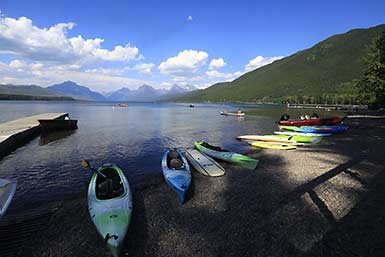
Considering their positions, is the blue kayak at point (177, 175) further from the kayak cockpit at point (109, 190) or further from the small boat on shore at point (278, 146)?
the small boat on shore at point (278, 146)

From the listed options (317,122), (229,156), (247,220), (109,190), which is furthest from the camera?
(317,122)

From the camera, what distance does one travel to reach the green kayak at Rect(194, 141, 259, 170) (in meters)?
15.0

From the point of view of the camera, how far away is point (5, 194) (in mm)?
10039

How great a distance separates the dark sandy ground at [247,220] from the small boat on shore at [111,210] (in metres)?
0.56

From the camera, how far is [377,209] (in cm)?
870

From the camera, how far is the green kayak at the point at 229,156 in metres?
15.0

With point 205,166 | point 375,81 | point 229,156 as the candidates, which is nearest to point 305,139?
point 229,156

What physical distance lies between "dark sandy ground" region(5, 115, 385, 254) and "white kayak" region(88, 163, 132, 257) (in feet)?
1.86

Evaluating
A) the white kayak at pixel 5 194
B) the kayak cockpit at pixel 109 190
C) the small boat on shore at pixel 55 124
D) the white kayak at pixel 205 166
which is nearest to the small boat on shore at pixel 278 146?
the white kayak at pixel 205 166

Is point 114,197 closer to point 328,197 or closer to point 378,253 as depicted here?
point 378,253

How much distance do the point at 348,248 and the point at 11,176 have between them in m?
20.1

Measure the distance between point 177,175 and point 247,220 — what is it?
4.69m

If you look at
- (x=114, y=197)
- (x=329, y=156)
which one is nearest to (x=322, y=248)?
(x=114, y=197)

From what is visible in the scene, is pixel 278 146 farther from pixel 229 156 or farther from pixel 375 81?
pixel 375 81
